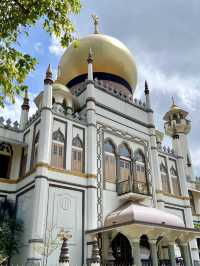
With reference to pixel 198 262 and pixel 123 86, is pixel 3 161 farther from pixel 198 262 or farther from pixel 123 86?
pixel 198 262

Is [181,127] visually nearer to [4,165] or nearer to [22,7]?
[4,165]

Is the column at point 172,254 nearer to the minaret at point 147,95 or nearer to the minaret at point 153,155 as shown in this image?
the minaret at point 153,155

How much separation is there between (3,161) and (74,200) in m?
4.77

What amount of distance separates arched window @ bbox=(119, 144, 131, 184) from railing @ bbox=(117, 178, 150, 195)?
1.61 ft

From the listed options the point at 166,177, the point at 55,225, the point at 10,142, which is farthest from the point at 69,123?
the point at 166,177

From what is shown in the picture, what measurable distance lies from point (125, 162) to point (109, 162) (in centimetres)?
138

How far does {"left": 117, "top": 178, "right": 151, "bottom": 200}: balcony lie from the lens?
15.5 m

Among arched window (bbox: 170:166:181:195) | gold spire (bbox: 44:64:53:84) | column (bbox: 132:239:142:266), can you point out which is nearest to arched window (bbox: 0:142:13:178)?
gold spire (bbox: 44:64:53:84)

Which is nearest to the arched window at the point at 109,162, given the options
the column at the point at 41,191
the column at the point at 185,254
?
the column at the point at 41,191

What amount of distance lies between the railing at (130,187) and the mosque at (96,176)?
5 cm

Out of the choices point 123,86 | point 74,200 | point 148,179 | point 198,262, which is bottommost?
point 198,262

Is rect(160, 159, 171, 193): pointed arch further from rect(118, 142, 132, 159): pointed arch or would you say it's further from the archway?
the archway

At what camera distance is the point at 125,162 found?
17.5 metres

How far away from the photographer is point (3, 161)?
16062 millimetres
